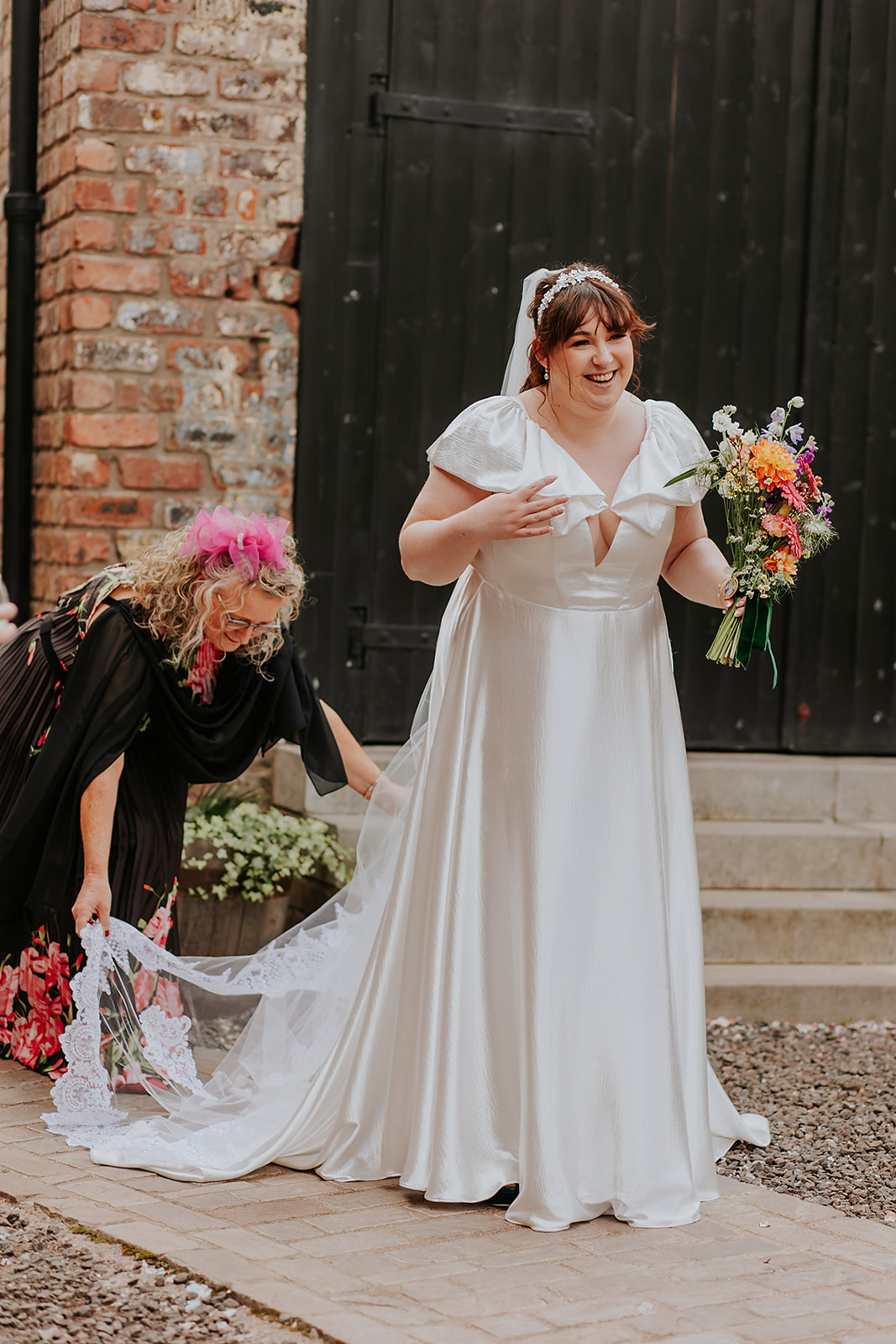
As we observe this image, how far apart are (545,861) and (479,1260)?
0.80m

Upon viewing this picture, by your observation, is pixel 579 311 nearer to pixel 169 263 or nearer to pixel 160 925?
pixel 160 925

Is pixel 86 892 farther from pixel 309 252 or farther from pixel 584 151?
pixel 584 151

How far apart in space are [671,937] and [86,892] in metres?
1.41

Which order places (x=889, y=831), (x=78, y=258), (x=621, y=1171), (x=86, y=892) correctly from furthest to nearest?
(x=889, y=831) < (x=78, y=258) < (x=86, y=892) < (x=621, y=1171)

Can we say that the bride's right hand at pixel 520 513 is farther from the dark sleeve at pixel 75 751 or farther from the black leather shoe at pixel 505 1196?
the black leather shoe at pixel 505 1196

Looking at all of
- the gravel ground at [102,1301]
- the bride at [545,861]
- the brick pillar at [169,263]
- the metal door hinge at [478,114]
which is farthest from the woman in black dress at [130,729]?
the metal door hinge at [478,114]

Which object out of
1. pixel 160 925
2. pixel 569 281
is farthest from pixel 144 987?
pixel 569 281

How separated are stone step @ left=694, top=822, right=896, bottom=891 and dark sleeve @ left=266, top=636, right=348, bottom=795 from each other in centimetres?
182

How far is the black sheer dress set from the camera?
4.05 metres

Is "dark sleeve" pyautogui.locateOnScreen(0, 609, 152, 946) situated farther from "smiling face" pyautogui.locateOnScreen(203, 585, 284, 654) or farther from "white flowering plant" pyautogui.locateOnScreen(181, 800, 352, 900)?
"white flowering plant" pyautogui.locateOnScreen(181, 800, 352, 900)

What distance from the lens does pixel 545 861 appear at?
11.2 feet

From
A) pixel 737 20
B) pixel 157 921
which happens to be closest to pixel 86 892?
pixel 157 921

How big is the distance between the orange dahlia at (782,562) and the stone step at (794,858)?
2.41 meters

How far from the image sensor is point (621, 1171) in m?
3.36
